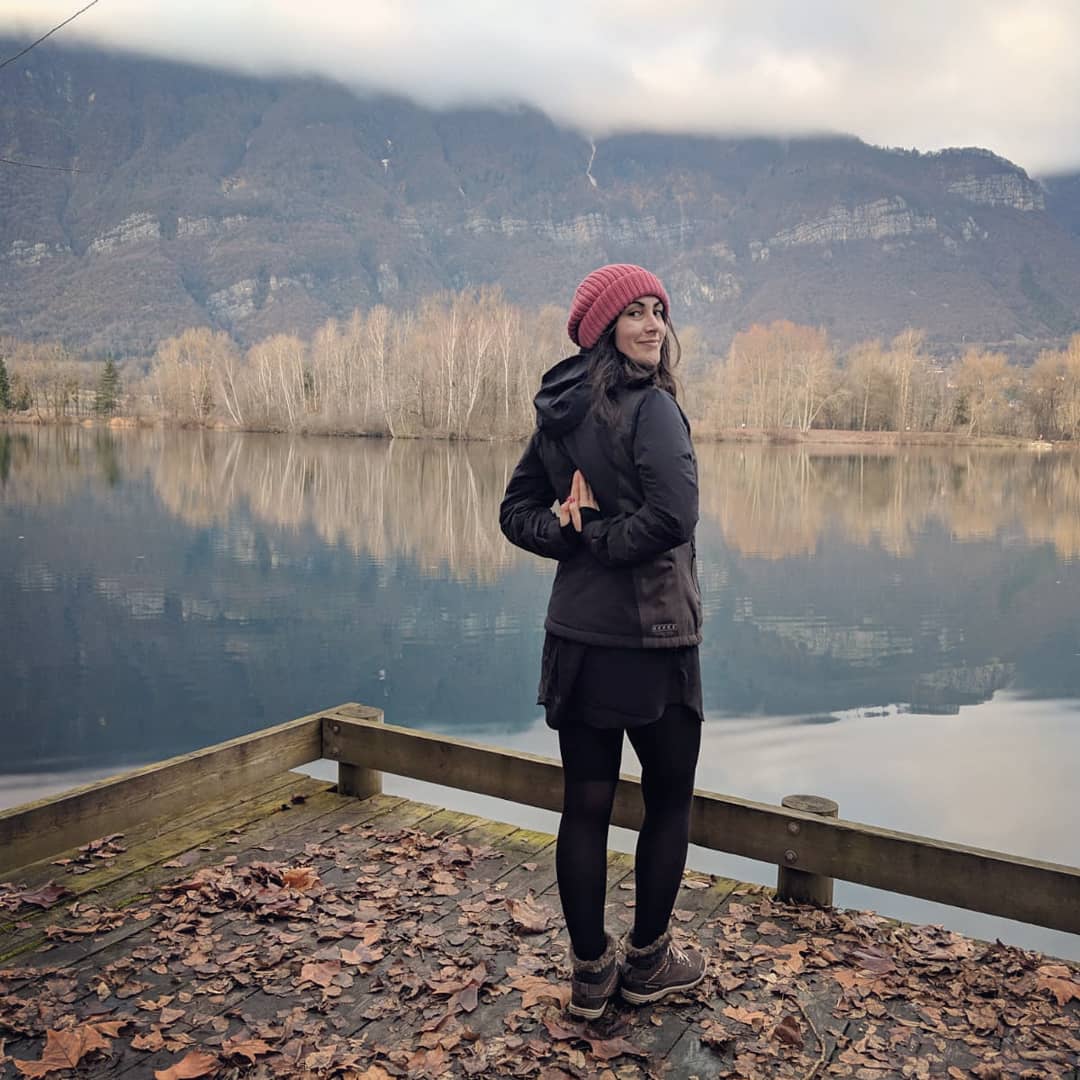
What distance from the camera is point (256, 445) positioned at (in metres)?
60.6

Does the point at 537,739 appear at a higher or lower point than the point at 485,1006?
lower

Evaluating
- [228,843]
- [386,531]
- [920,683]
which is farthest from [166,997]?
[386,531]

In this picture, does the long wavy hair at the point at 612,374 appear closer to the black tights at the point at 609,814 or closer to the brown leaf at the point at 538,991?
the black tights at the point at 609,814

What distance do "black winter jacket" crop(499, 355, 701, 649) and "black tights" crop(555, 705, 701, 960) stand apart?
0.28 metres

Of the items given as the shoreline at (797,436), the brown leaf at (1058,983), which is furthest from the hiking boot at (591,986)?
the shoreline at (797,436)

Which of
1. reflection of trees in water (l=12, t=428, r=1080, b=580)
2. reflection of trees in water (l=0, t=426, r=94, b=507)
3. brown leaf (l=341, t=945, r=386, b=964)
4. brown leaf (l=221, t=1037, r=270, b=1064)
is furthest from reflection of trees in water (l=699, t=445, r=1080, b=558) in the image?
brown leaf (l=221, t=1037, r=270, b=1064)

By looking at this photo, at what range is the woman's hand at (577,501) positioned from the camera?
2.96 metres

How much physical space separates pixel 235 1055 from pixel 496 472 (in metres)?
36.5

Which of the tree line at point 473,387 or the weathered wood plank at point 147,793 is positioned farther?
the tree line at point 473,387

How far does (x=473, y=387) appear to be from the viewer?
208ft

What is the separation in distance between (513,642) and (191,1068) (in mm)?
11050

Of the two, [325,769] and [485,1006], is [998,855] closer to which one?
[485,1006]

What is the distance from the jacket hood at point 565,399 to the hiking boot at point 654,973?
5.09 ft

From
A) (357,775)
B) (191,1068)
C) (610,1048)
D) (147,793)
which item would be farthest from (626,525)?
(357,775)
